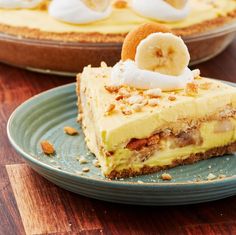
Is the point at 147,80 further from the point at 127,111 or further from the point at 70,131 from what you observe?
the point at 70,131

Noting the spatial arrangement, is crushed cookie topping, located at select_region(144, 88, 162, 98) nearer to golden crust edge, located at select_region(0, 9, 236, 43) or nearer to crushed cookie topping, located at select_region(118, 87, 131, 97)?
crushed cookie topping, located at select_region(118, 87, 131, 97)

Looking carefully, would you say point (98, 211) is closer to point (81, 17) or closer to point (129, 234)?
point (129, 234)

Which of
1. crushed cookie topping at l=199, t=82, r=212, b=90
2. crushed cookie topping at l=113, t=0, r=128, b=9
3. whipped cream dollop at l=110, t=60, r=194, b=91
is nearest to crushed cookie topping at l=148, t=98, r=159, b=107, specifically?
whipped cream dollop at l=110, t=60, r=194, b=91

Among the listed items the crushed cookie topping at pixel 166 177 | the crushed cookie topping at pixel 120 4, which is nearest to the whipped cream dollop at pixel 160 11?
the crushed cookie topping at pixel 120 4

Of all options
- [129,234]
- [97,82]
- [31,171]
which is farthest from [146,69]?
[129,234]

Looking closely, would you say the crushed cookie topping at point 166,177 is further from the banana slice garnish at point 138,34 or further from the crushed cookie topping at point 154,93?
the banana slice garnish at point 138,34

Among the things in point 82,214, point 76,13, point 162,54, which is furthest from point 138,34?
point 82,214
